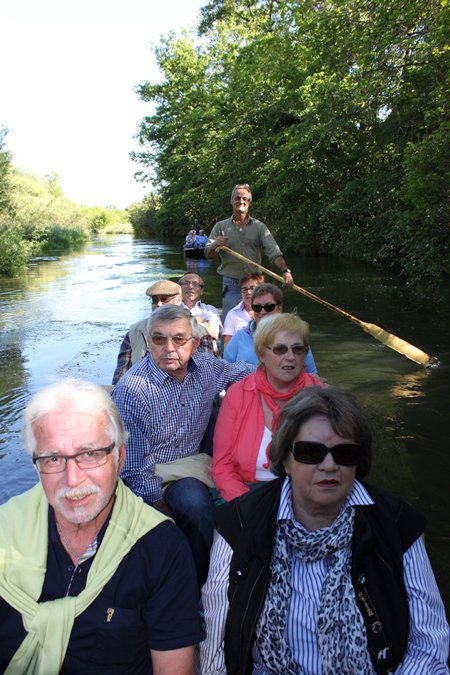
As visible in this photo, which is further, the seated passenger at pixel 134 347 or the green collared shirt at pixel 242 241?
the green collared shirt at pixel 242 241

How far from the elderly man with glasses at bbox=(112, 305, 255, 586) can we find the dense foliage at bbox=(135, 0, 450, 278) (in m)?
6.72

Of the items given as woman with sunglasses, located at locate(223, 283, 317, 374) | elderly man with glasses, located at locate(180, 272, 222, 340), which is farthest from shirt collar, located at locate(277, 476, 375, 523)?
elderly man with glasses, located at locate(180, 272, 222, 340)

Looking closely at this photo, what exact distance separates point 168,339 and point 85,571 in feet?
3.95

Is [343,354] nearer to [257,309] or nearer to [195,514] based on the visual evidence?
[257,309]

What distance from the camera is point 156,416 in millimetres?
2443

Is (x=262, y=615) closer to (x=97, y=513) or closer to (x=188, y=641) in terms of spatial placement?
(x=188, y=641)

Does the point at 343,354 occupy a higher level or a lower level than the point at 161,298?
lower

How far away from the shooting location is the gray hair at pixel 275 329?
9.25 feet

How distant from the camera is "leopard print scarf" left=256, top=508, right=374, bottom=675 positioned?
1523 millimetres

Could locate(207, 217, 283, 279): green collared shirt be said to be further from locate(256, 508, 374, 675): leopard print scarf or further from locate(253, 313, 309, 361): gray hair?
locate(256, 508, 374, 675): leopard print scarf

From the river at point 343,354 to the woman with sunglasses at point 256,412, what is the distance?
0.80 m

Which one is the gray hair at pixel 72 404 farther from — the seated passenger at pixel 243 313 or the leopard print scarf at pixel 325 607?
the seated passenger at pixel 243 313

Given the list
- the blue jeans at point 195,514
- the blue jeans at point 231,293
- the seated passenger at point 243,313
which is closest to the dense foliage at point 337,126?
the blue jeans at point 231,293

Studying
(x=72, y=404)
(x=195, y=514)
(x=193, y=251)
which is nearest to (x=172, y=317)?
(x=195, y=514)
